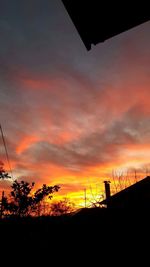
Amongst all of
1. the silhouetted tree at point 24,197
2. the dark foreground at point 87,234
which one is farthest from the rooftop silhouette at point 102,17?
the silhouetted tree at point 24,197

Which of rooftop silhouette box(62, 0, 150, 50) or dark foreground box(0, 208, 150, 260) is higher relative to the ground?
rooftop silhouette box(62, 0, 150, 50)

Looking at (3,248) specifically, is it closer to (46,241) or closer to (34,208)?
(46,241)

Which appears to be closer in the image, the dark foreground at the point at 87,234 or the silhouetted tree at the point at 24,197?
the dark foreground at the point at 87,234

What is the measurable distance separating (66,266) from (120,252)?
10.1 feet

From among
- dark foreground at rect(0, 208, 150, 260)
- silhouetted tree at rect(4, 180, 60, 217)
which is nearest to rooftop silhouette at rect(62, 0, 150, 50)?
dark foreground at rect(0, 208, 150, 260)

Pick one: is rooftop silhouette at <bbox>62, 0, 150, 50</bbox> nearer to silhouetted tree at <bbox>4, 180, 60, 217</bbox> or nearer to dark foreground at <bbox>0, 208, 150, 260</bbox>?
dark foreground at <bbox>0, 208, 150, 260</bbox>

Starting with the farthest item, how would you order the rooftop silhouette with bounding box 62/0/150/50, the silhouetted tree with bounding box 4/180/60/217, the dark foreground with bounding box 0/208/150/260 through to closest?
the silhouetted tree with bounding box 4/180/60/217
the dark foreground with bounding box 0/208/150/260
the rooftop silhouette with bounding box 62/0/150/50

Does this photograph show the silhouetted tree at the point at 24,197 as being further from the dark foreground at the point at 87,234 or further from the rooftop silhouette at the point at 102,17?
the rooftop silhouette at the point at 102,17

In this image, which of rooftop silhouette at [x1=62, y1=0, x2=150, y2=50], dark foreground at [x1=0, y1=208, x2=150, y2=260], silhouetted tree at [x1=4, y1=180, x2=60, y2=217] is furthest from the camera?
silhouetted tree at [x1=4, y1=180, x2=60, y2=217]

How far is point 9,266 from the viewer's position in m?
13.8

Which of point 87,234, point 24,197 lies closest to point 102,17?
point 87,234

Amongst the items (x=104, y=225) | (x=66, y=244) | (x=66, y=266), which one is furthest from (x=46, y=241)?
(x=104, y=225)

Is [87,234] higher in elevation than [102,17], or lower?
lower

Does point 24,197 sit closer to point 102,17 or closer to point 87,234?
point 87,234
